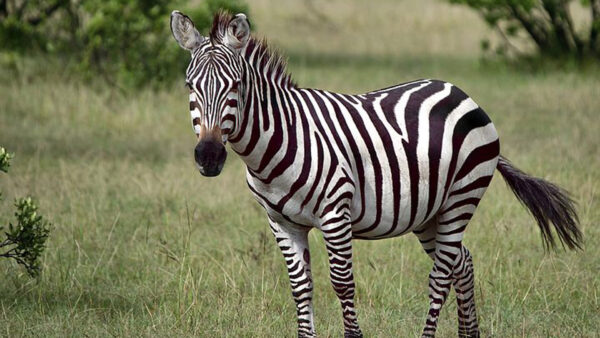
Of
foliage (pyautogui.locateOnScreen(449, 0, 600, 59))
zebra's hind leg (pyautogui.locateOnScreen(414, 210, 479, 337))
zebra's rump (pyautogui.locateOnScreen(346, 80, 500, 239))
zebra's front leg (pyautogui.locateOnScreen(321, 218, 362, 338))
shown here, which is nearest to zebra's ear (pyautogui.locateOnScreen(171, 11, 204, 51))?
zebra's rump (pyautogui.locateOnScreen(346, 80, 500, 239))

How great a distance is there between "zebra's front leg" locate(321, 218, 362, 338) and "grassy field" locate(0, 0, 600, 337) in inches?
17.1

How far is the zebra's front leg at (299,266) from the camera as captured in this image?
16.2 ft

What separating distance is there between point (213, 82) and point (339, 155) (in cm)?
80

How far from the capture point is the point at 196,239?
Result: 755 cm

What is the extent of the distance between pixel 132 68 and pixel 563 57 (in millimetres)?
7982

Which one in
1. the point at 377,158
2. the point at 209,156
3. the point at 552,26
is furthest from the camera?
the point at 552,26

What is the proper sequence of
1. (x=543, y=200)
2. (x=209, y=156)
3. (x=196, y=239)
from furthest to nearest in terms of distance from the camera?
1. (x=196, y=239)
2. (x=543, y=200)
3. (x=209, y=156)

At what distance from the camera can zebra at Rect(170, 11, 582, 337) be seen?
14.9 feet

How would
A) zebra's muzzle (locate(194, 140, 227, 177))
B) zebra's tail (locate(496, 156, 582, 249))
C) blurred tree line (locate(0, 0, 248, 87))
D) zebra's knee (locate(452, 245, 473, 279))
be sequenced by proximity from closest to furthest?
zebra's muzzle (locate(194, 140, 227, 177)) < zebra's knee (locate(452, 245, 473, 279)) < zebra's tail (locate(496, 156, 582, 249)) < blurred tree line (locate(0, 0, 248, 87))

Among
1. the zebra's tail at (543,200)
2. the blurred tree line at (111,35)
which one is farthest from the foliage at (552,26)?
the zebra's tail at (543,200)

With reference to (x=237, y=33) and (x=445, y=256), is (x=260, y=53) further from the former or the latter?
(x=445, y=256)

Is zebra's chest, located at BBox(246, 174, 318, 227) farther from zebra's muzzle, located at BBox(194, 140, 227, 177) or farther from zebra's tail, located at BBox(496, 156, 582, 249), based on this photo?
zebra's tail, located at BBox(496, 156, 582, 249)

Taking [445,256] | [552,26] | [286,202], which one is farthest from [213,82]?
[552,26]

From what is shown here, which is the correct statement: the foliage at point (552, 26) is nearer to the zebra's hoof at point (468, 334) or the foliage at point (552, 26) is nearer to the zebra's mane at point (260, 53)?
the zebra's hoof at point (468, 334)
